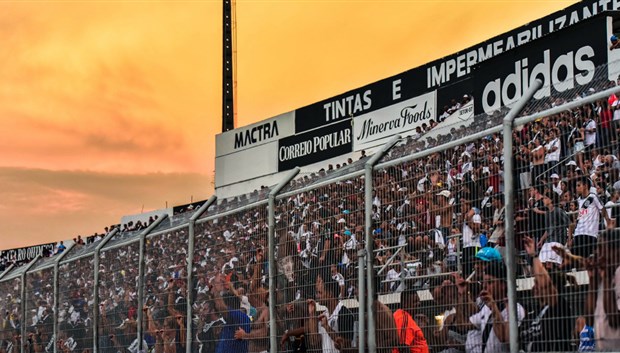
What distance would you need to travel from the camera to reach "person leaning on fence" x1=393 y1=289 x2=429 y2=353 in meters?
8.66

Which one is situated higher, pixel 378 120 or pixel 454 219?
pixel 378 120

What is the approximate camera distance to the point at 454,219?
8.26 metres

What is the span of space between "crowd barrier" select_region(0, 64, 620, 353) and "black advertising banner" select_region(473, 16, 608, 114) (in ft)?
36.8

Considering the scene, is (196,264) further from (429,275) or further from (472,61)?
(472,61)

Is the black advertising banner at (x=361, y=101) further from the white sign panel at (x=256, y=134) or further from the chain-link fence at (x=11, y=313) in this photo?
the chain-link fence at (x=11, y=313)

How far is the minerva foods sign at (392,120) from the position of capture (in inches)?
1138

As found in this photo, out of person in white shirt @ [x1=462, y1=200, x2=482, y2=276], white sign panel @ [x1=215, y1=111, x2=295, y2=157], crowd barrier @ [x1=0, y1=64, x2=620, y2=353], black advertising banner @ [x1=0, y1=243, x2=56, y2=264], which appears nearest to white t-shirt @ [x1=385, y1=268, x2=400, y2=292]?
crowd barrier @ [x1=0, y1=64, x2=620, y2=353]

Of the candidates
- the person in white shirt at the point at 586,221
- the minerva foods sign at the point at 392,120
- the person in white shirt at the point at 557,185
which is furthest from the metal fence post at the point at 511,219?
the minerva foods sign at the point at 392,120

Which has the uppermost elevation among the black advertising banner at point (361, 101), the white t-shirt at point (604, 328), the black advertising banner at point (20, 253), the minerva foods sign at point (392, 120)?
the black advertising banner at point (361, 101)

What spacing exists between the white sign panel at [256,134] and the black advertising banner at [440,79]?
0.69 m

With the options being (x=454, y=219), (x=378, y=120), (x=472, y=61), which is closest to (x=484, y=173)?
(x=454, y=219)

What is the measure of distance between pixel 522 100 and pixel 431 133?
237 centimetres

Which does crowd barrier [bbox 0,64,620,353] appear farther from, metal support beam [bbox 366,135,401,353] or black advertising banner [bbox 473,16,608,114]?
black advertising banner [bbox 473,16,608,114]

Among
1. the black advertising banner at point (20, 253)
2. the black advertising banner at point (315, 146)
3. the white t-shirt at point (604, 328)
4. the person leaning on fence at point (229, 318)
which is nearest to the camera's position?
the white t-shirt at point (604, 328)
